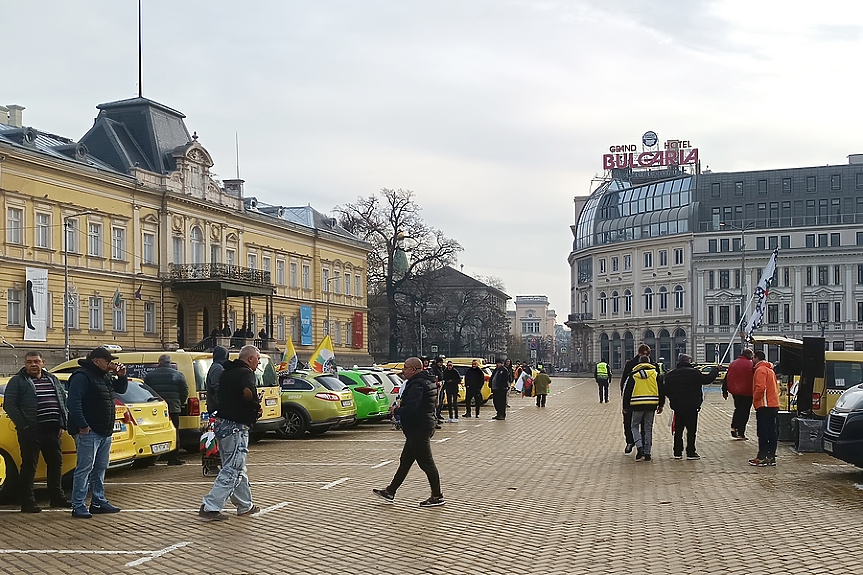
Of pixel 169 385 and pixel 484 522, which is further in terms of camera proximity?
pixel 169 385

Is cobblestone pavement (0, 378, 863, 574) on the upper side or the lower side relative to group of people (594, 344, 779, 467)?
lower

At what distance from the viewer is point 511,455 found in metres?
18.2

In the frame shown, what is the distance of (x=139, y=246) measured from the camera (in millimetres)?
54969

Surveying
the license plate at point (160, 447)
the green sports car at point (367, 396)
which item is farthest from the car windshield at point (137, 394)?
the green sports car at point (367, 396)

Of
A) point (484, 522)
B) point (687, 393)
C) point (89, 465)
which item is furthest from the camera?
point (687, 393)

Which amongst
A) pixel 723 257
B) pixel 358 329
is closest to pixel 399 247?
pixel 358 329

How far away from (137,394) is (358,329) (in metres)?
67.0

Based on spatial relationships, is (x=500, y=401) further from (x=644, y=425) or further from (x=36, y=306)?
(x=36, y=306)

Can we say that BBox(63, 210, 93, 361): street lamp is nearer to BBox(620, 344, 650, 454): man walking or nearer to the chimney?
the chimney

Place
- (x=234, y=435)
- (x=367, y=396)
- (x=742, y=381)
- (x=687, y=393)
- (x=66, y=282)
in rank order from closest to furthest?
(x=234, y=435) < (x=687, y=393) < (x=742, y=381) < (x=367, y=396) < (x=66, y=282)

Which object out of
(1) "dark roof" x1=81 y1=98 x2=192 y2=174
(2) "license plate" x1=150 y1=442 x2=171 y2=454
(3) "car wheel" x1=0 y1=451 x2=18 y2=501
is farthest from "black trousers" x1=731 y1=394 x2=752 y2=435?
(1) "dark roof" x1=81 y1=98 x2=192 y2=174

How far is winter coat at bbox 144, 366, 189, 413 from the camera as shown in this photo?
16.6 meters

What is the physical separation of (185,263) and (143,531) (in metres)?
49.6

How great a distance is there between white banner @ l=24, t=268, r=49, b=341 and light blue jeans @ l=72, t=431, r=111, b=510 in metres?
37.4
